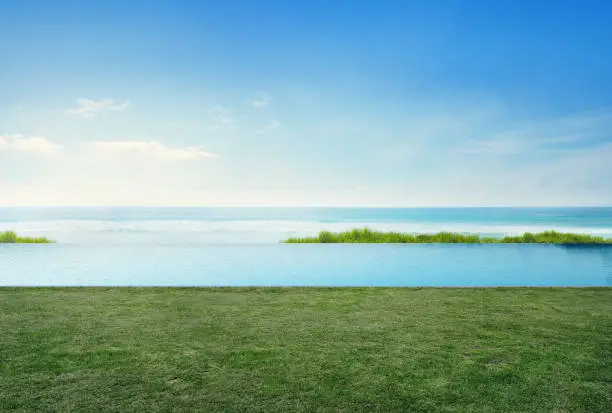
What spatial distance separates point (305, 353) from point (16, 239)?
1176cm

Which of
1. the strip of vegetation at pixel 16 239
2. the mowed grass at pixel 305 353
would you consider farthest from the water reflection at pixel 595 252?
the strip of vegetation at pixel 16 239

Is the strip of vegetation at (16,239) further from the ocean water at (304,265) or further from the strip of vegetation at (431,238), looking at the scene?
the strip of vegetation at (431,238)

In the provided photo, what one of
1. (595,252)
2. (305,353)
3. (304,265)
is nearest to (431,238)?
(595,252)

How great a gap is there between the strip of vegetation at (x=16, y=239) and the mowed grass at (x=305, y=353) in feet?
27.0

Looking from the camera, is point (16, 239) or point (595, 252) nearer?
point (595, 252)

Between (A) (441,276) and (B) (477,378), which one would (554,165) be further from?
(B) (477,378)

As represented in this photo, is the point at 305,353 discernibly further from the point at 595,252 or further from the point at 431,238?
the point at 431,238

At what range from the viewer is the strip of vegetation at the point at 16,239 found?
11.5 metres

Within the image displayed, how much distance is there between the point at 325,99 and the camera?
51.9ft

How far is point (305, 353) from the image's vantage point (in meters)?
2.76

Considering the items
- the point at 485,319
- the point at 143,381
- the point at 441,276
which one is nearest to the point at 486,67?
the point at 441,276

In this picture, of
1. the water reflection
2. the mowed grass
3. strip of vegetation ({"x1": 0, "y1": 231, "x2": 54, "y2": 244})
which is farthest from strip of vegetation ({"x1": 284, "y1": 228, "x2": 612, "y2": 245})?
the mowed grass

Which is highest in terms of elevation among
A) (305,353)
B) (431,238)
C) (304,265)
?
(431,238)

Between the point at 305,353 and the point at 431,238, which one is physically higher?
the point at 431,238
